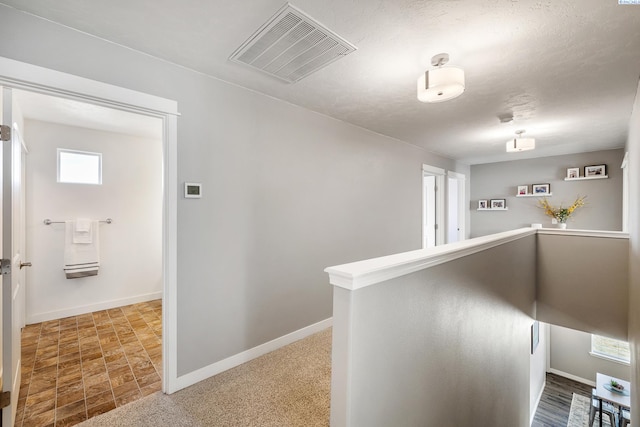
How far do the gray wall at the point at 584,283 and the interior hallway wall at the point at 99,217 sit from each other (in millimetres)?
5705

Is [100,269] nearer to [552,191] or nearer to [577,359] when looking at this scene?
[552,191]

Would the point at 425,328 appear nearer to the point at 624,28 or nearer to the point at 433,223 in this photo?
the point at 624,28

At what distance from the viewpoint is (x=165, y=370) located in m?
1.98

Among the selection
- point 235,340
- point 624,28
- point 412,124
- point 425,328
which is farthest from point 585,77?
point 235,340

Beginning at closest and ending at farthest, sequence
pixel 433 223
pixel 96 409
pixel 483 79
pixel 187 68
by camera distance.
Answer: pixel 96 409 < pixel 187 68 < pixel 483 79 < pixel 433 223

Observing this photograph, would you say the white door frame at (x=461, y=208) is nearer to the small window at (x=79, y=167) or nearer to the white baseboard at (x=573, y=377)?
the white baseboard at (x=573, y=377)

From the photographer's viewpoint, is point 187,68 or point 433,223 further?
point 433,223

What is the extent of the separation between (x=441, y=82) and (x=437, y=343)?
162 cm

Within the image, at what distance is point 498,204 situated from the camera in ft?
18.7

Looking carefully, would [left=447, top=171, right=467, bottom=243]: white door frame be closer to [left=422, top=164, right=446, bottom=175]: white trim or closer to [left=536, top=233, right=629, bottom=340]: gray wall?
[left=422, top=164, right=446, bottom=175]: white trim

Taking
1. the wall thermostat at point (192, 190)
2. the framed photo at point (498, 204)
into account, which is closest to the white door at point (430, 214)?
the framed photo at point (498, 204)

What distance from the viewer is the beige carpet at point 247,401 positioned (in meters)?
1.74

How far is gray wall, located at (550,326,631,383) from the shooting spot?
559 cm

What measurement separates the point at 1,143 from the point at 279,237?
191 cm
